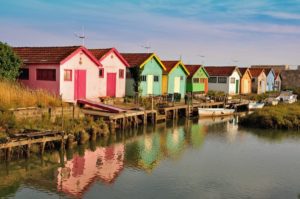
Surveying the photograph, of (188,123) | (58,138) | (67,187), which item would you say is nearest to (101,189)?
(67,187)

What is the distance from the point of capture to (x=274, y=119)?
31.8 m

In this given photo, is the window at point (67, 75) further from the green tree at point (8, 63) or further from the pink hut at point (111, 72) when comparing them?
the pink hut at point (111, 72)

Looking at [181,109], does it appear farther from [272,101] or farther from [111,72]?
[272,101]

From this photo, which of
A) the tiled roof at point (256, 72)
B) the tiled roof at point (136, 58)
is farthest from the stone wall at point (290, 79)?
the tiled roof at point (136, 58)

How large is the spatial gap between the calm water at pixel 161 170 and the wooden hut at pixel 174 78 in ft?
48.1

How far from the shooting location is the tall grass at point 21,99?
2200cm

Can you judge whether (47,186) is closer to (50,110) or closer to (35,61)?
(50,110)

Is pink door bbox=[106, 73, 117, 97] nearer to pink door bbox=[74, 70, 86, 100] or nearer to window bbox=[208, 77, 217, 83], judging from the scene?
pink door bbox=[74, 70, 86, 100]

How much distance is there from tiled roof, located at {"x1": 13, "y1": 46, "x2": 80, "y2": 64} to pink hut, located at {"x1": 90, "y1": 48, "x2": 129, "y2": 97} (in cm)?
408

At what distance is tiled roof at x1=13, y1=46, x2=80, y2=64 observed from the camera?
2858 cm

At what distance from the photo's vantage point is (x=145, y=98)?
3584 cm

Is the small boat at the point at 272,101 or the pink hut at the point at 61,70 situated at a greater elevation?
the pink hut at the point at 61,70

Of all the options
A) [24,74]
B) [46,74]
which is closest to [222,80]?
[46,74]

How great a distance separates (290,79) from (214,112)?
35892 millimetres
